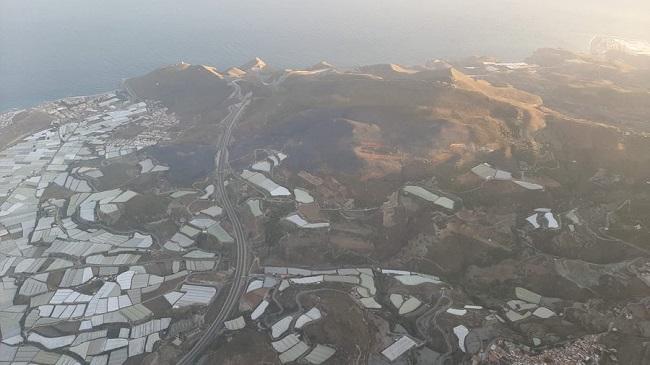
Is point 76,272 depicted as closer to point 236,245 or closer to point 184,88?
point 236,245

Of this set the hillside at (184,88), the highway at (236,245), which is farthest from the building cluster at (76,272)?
the hillside at (184,88)

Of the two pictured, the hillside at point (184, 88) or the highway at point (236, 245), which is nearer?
the highway at point (236, 245)

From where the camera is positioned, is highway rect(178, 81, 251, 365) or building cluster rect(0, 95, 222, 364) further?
building cluster rect(0, 95, 222, 364)

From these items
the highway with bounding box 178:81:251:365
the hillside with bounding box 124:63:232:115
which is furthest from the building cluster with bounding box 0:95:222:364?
the hillside with bounding box 124:63:232:115

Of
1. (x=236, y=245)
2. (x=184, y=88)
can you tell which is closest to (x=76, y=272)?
(x=236, y=245)

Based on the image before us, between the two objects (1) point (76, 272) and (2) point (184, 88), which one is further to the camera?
(2) point (184, 88)

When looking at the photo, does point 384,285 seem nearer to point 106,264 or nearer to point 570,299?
point 570,299

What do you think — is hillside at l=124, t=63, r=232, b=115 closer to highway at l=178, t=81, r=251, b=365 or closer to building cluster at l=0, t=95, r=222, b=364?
highway at l=178, t=81, r=251, b=365

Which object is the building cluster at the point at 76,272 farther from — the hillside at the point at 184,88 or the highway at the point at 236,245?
the hillside at the point at 184,88
